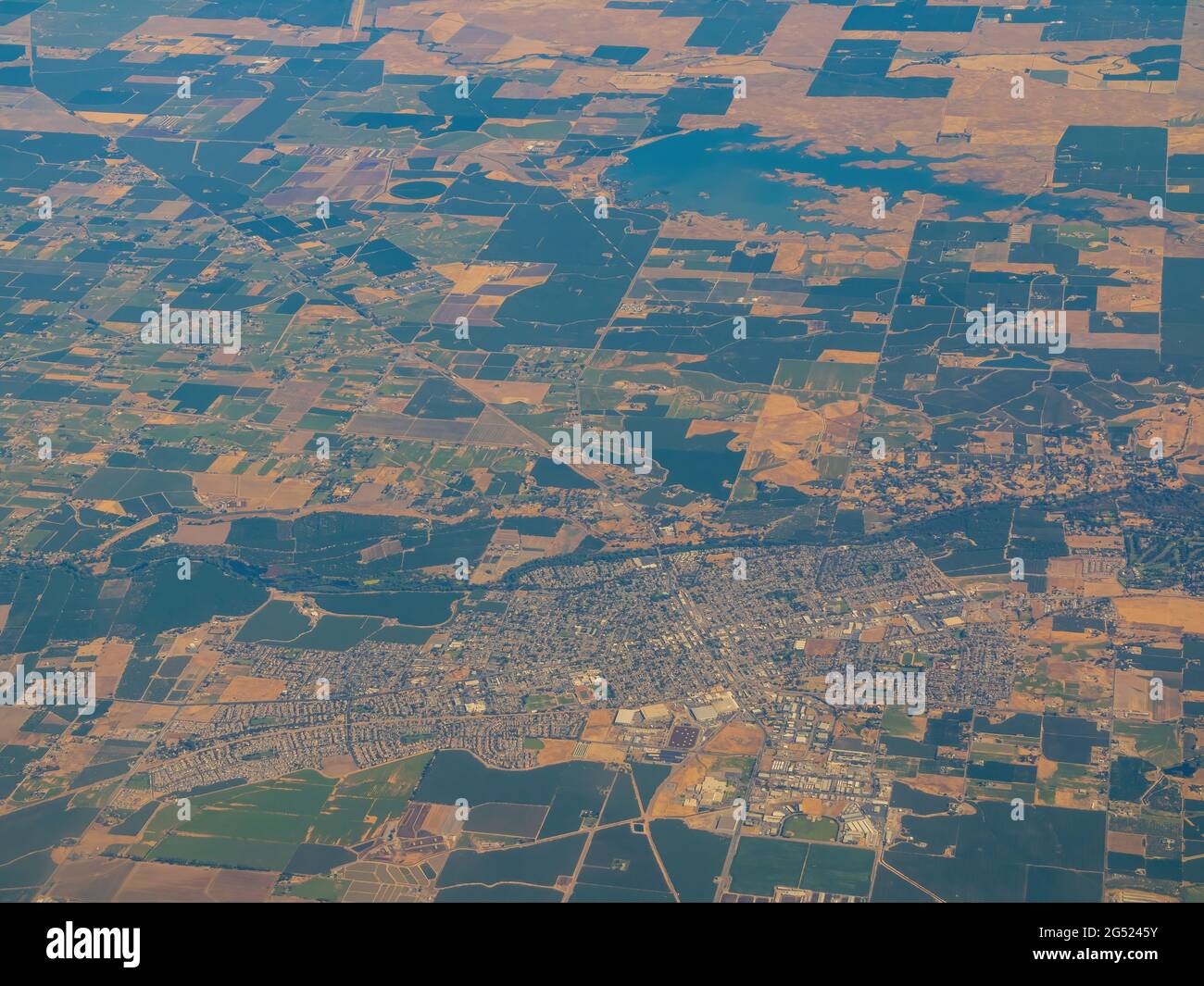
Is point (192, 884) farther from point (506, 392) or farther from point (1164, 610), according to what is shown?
point (1164, 610)

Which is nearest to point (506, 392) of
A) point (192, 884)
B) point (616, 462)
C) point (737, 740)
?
point (616, 462)

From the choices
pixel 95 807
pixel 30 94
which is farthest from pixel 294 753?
pixel 30 94

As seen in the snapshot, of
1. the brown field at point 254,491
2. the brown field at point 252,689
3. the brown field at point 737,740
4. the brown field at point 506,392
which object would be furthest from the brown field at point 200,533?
the brown field at point 737,740

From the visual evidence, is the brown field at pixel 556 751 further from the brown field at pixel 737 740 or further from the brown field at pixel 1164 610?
the brown field at pixel 1164 610

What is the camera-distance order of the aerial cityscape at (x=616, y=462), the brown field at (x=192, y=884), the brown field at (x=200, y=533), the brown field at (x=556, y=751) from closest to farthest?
the brown field at (x=192, y=884)
the aerial cityscape at (x=616, y=462)
the brown field at (x=556, y=751)
the brown field at (x=200, y=533)

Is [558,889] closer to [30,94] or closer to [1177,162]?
[1177,162]

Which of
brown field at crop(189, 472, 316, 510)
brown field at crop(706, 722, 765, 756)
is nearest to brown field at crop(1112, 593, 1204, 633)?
brown field at crop(706, 722, 765, 756)

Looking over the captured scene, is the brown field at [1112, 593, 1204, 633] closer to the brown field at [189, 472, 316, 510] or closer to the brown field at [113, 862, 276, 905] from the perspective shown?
the brown field at [113, 862, 276, 905]

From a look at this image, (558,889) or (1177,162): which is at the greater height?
(1177,162)
